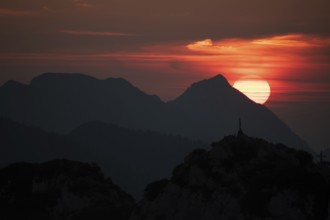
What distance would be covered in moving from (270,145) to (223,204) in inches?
Result: 371

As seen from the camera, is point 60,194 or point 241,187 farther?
point 60,194

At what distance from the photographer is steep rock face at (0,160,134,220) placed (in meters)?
99.2

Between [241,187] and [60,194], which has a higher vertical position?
[241,187]

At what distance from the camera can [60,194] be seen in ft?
337

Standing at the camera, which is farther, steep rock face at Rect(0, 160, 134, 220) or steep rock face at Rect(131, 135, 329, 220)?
steep rock face at Rect(0, 160, 134, 220)

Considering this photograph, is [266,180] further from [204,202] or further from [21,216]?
[21,216]

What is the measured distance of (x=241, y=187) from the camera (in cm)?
7769

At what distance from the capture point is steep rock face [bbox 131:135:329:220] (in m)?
73.4

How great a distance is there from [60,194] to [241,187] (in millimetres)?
32341

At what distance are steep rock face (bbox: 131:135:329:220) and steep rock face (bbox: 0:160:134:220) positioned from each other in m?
11.2

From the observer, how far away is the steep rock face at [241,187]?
7344 centimetres

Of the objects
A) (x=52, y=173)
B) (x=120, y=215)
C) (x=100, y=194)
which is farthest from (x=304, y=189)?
(x=52, y=173)

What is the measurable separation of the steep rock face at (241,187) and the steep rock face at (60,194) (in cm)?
1118

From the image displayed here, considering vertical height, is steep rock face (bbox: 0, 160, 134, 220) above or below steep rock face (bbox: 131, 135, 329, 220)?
below
